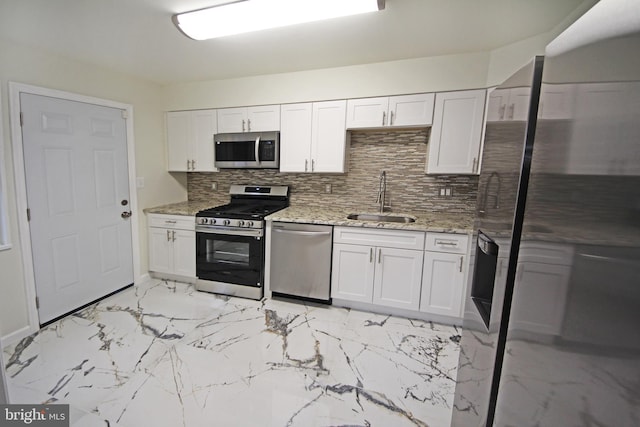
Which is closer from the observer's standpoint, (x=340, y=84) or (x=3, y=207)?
(x=3, y=207)

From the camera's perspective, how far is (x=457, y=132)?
2.54 metres

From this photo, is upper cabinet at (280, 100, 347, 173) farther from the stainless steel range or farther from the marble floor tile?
the marble floor tile

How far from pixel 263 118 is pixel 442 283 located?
2540 millimetres

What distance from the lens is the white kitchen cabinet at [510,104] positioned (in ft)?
2.58

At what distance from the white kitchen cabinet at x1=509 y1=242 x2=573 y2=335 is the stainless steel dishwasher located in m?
1.97

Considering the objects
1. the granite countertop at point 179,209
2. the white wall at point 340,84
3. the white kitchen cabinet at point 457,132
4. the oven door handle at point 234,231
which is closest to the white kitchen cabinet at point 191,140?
the white wall at point 340,84

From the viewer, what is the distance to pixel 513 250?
0.78 metres

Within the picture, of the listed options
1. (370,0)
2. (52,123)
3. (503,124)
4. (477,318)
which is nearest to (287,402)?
(477,318)

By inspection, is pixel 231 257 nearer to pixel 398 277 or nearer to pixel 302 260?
pixel 302 260

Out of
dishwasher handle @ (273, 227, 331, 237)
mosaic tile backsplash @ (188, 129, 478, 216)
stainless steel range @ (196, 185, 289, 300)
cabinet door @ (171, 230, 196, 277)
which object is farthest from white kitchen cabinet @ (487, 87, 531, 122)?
cabinet door @ (171, 230, 196, 277)

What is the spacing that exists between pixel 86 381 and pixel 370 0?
300cm

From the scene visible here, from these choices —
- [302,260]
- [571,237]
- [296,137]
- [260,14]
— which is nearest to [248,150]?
[296,137]

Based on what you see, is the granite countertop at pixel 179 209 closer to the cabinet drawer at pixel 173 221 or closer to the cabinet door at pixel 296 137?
the cabinet drawer at pixel 173 221

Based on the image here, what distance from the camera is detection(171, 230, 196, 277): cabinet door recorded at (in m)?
3.15
